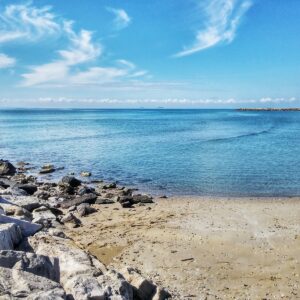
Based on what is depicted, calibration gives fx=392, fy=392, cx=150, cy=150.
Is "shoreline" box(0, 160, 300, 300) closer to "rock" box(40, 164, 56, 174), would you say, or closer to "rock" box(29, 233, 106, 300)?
"rock" box(29, 233, 106, 300)

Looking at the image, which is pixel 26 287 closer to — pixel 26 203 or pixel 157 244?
pixel 157 244

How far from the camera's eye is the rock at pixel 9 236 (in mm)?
9622

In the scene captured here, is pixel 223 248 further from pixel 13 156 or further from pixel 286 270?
pixel 13 156

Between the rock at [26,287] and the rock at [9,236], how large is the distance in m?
2.00

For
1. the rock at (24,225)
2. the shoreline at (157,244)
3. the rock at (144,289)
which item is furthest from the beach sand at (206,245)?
the rock at (24,225)

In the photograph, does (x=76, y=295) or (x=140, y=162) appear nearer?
(x=76, y=295)

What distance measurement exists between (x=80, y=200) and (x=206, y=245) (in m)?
9.78

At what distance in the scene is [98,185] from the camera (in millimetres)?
29188

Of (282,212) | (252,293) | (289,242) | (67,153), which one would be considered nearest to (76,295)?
(252,293)

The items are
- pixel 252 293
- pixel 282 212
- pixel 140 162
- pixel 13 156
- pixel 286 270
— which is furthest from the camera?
pixel 13 156

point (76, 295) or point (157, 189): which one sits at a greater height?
point (76, 295)

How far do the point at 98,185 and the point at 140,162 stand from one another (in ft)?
34.9

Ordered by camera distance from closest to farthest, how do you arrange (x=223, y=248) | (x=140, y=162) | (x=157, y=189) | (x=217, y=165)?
(x=223, y=248)
(x=157, y=189)
(x=217, y=165)
(x=140, y=162)

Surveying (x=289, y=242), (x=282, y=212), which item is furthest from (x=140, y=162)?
(x=289, y=242)
